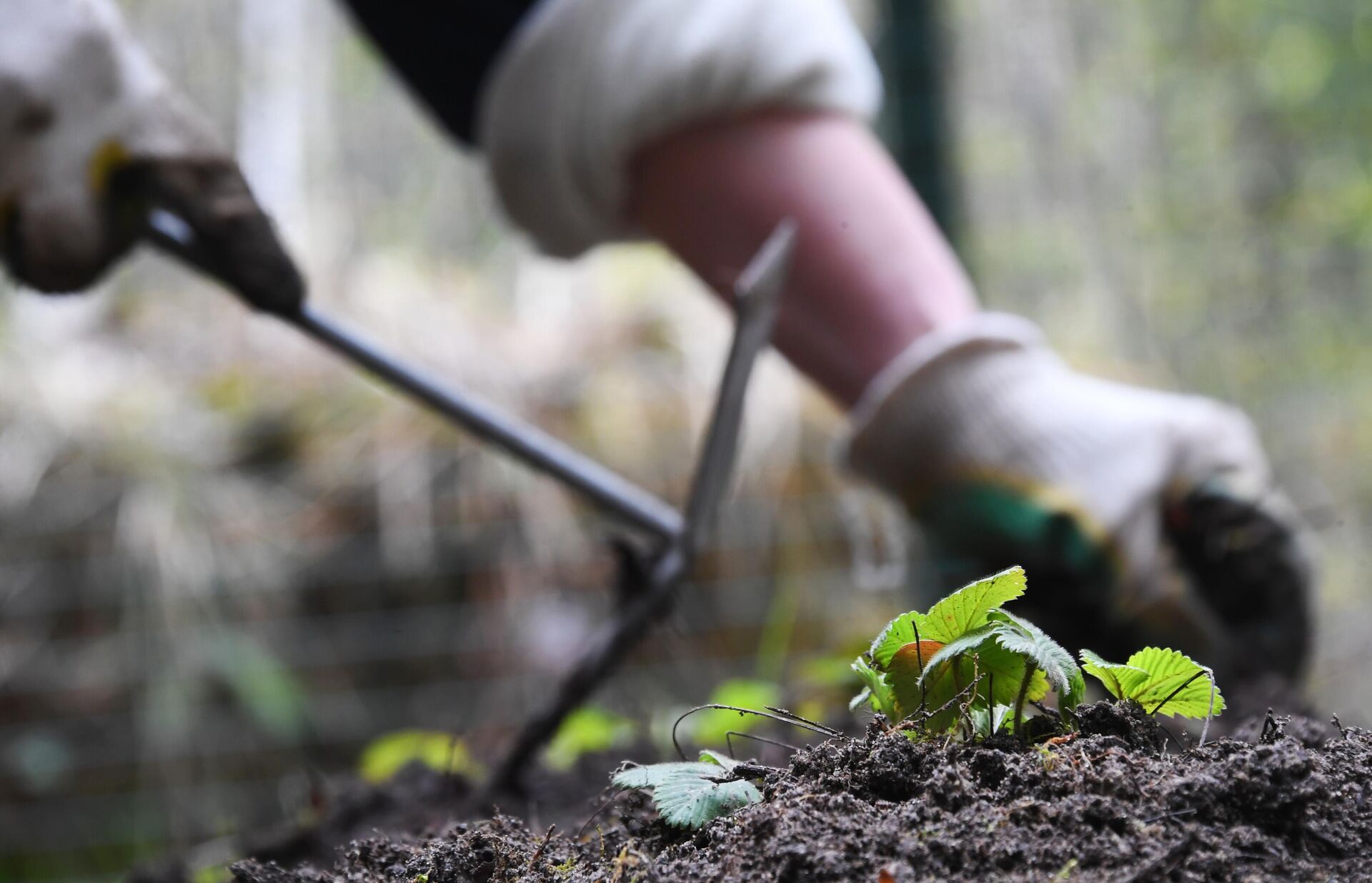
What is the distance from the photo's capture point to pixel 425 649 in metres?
2.33

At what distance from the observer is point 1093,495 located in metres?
1.09

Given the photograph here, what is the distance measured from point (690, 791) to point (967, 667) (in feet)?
0.43

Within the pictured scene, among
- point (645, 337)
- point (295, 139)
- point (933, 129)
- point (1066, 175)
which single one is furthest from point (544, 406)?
point (1066, 175)

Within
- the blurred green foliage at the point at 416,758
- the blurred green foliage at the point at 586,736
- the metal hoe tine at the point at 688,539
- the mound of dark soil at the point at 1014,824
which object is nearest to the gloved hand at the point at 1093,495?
the metal hoe tine at the point at 688,539

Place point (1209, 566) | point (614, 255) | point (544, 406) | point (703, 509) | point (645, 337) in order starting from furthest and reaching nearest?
point (614, 255) → point (645, 337) → point (544, 406) → point (1209, 566) → point (703, 509)

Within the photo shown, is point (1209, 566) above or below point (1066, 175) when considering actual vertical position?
below

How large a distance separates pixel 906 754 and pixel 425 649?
78.1 inches

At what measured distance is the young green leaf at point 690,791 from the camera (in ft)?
1.49

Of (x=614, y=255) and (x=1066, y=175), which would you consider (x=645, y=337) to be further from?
(x=1066, y=175)

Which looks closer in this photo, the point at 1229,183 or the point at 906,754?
the point at 906,754

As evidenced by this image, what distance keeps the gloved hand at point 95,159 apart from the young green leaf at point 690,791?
0.60 metres

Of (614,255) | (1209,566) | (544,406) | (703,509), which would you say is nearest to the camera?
(703,509)

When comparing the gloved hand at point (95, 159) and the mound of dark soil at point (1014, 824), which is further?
the gloved hand at point (95, 159)

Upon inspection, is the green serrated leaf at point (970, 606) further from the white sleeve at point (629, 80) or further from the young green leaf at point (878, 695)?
the white sleeve at point (629, 80)
